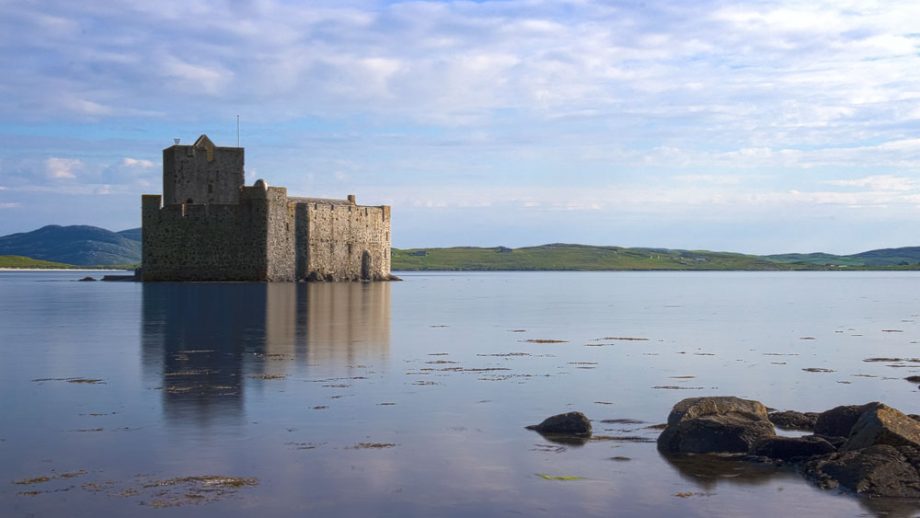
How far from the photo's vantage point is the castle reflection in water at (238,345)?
1592 cm

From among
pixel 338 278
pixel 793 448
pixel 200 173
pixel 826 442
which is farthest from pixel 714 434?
pixel 338 278

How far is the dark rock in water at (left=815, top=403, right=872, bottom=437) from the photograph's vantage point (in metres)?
12.8

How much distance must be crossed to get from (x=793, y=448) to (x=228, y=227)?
68.1 m

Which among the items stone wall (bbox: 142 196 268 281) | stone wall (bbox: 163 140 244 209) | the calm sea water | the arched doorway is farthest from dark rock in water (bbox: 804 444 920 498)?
the arched doorway

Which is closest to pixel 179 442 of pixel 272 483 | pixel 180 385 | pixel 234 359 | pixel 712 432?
pixel 272 483

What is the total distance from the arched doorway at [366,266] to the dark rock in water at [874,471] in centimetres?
7963

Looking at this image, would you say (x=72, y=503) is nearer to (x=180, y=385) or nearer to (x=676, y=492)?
(x=676, y=492)

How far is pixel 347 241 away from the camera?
284ft

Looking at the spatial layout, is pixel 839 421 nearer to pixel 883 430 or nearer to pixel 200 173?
pixel 883 430

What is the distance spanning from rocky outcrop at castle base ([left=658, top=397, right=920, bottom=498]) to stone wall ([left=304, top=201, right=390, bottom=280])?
227 feet

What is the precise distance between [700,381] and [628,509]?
9.54m

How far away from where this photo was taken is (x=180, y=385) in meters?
16.6

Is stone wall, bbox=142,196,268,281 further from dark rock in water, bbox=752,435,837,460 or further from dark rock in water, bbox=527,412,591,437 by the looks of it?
dark rock in water, bbox=752,435,837,460

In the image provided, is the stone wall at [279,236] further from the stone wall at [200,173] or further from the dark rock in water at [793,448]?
the dark rock in water at [793,448]
